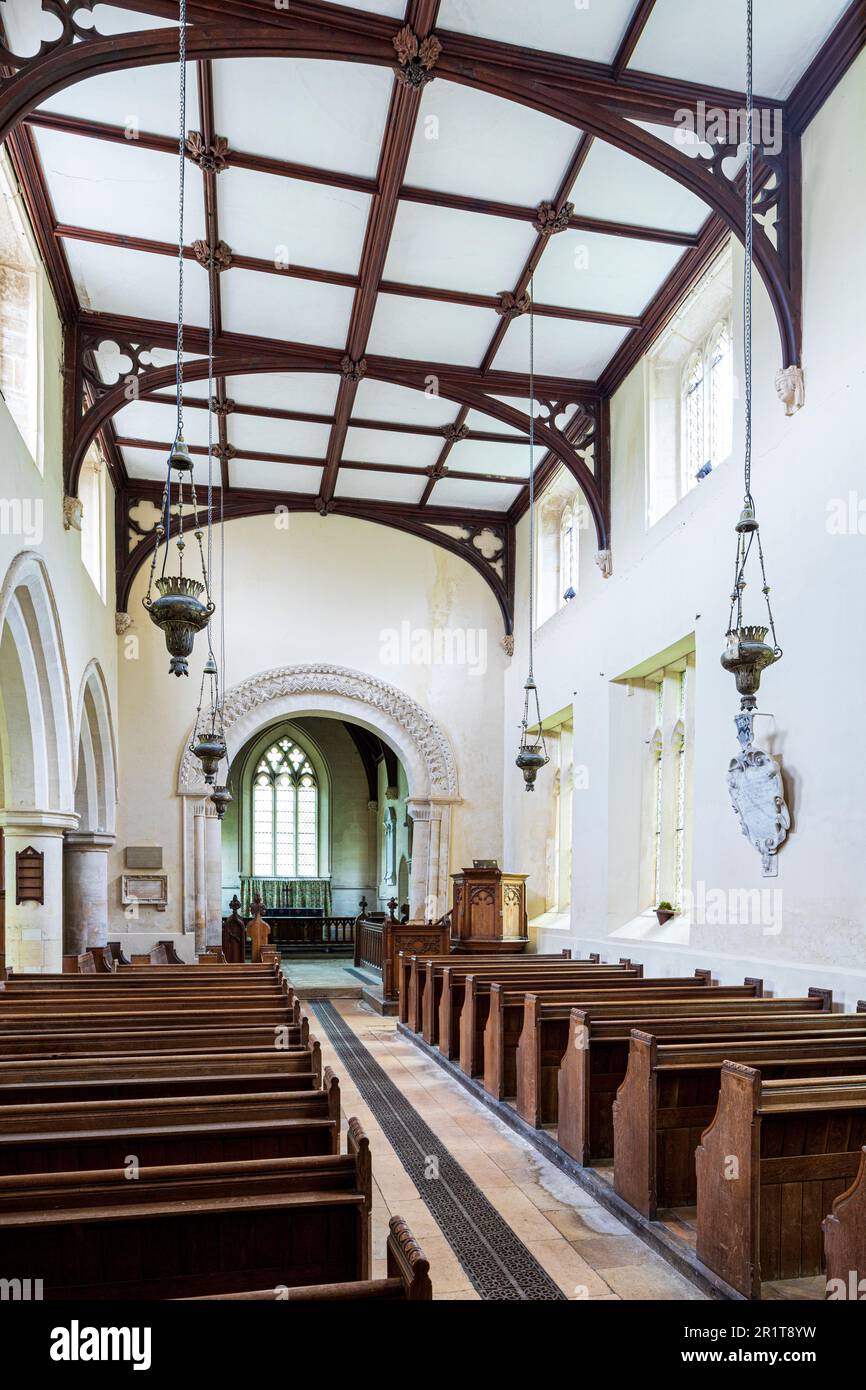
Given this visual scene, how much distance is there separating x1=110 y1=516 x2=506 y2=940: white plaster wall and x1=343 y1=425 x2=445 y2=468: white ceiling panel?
1.72 metres

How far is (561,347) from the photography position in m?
9.98

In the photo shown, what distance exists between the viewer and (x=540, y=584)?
1320 cm

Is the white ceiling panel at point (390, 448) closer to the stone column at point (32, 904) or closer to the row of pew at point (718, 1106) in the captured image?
the stone column at point (32, 904)

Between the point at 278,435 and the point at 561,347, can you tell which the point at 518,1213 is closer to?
the point at 561,347

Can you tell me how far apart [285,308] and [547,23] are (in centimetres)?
408

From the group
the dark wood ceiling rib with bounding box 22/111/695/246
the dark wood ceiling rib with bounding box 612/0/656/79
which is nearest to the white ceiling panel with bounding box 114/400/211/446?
the dark wood ceiling rib with bounding box 22/111/695/246

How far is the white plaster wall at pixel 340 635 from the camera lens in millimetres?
13344

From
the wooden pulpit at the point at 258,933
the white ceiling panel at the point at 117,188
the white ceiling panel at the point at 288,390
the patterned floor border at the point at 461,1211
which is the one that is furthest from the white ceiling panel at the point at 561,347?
the wooden pulpit at the point at 258,933

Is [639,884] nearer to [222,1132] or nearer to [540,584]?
[540,584]

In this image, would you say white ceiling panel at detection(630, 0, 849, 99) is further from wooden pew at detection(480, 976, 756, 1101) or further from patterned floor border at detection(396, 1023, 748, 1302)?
patterned floor border at detection(396, 1023, 748, 1302)

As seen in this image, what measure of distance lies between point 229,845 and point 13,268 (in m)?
14.2

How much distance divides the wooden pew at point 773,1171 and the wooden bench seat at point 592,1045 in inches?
44.8

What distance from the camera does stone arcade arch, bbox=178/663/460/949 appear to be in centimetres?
1335
